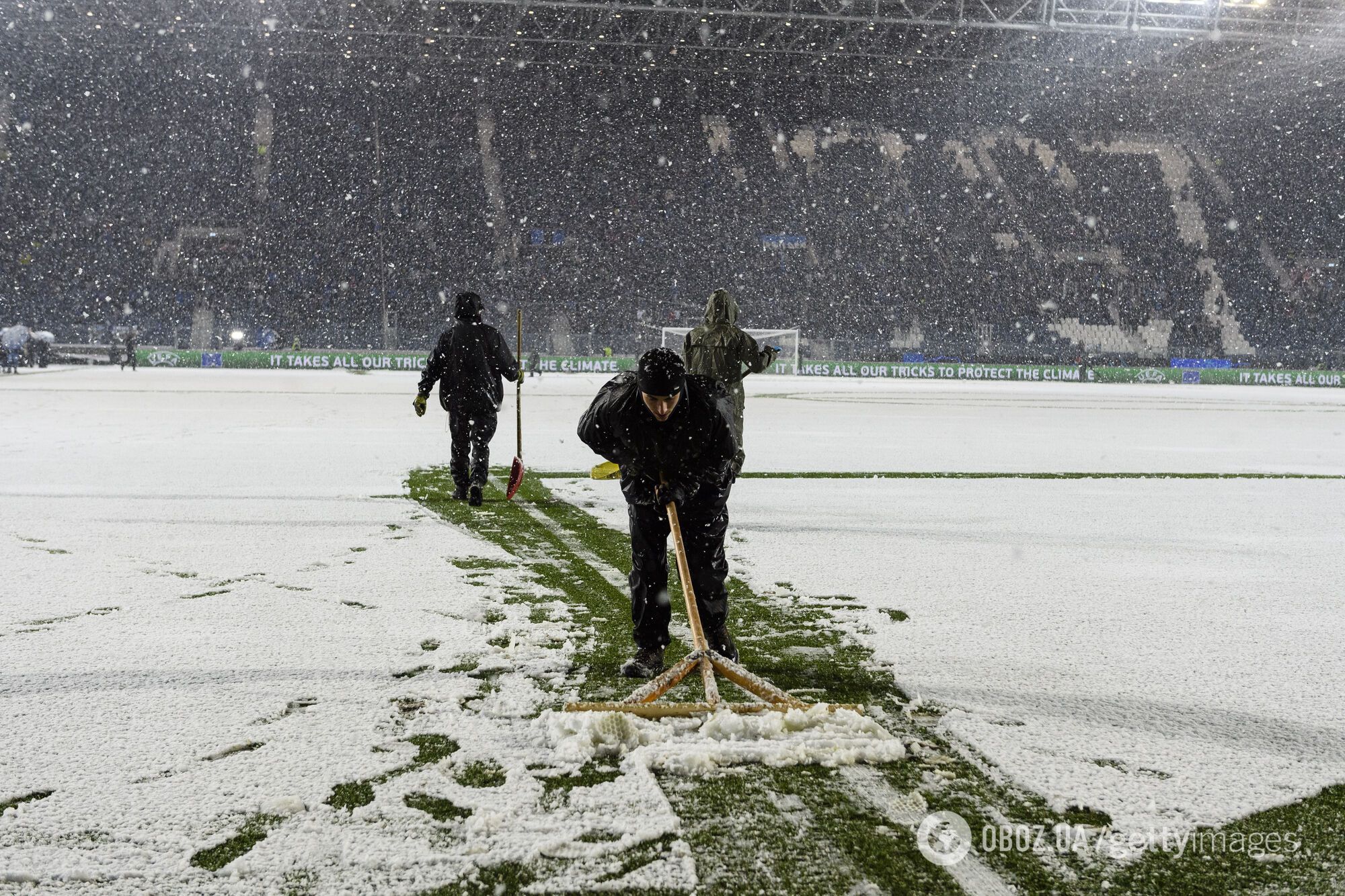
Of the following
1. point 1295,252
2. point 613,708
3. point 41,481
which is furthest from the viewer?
point 1295,252

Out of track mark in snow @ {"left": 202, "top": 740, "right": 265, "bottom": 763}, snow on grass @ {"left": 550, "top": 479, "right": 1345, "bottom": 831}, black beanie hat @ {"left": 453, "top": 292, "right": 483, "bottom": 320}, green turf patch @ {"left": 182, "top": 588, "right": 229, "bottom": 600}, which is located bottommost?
track mark in snow @ {"left": 202, "top": 740, "right": 265, "bottom": 763}

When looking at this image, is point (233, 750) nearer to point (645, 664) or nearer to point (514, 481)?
point (645, 664)

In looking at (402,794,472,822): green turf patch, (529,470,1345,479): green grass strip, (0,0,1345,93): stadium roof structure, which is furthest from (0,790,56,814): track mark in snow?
(0,0,1345,93): stadium roof structure

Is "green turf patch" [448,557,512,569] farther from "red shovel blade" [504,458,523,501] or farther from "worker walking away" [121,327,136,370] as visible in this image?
"worker walking away" [121,327,136,370]

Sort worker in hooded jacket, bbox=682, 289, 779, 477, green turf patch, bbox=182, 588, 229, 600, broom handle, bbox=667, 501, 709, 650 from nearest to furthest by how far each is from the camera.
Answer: broom handle, bbox=667, 501, 709, 650, green turf patch, bbox=182, 588, 229, 600, worker in hooded jacket, bbox=682, 289, 779, 477

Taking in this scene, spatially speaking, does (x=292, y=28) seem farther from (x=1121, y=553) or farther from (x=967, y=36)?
(x=1121, y=553)

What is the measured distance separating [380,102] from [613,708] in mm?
47181

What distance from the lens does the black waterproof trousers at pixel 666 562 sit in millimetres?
4172

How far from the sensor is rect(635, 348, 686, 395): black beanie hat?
374 centimetres

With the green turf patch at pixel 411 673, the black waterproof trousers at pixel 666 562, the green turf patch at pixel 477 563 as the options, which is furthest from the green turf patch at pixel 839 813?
the green turf patch at pixel 477 563

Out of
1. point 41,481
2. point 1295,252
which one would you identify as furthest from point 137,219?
point 1295,252

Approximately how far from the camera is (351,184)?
4541 centimetres

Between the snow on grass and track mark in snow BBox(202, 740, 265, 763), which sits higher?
the snow on grass

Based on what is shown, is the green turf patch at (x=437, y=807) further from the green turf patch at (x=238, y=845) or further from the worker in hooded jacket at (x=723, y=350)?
the worker in hooded jacket at (x=723, y=350)
